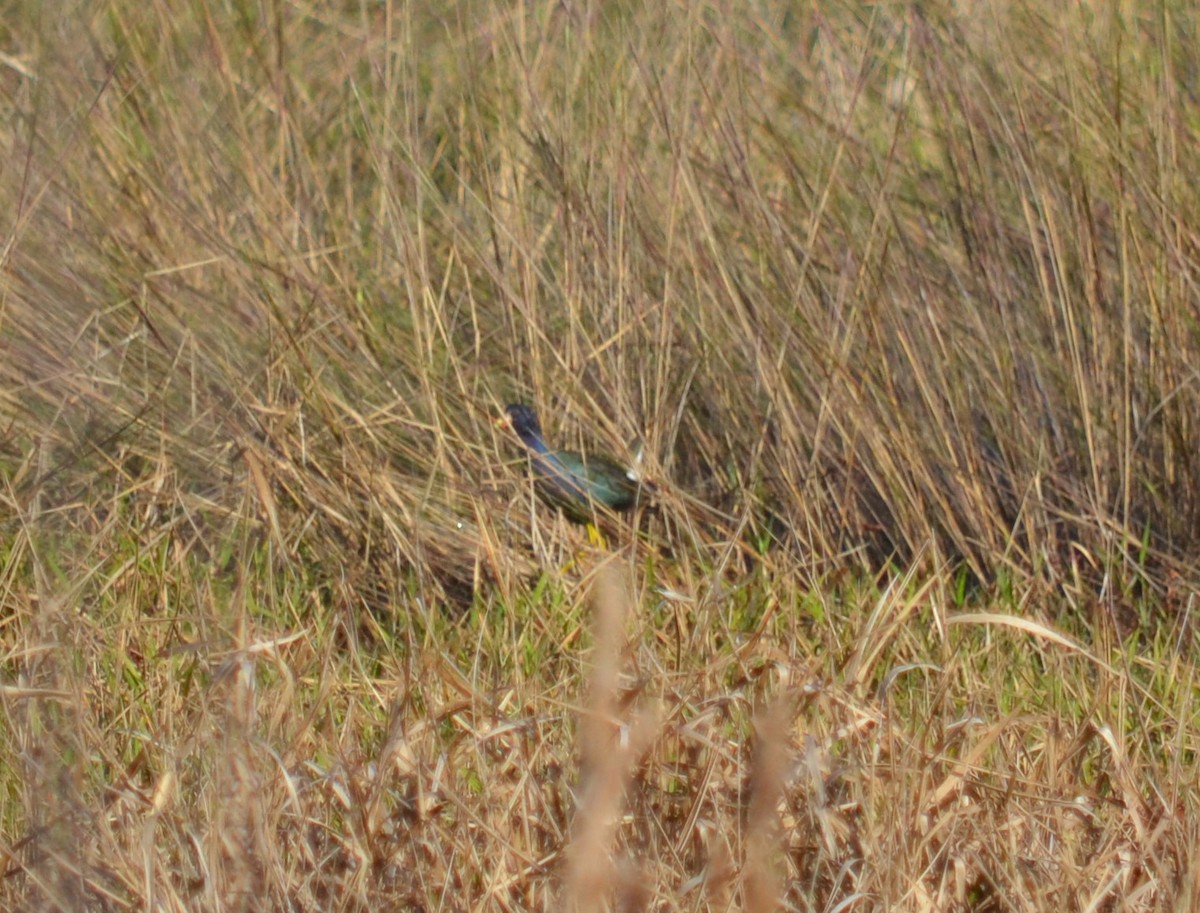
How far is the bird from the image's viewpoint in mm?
2756

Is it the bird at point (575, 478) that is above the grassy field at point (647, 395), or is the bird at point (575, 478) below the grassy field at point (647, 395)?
below

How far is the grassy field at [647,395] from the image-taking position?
1983mm

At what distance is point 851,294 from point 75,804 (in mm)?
1597

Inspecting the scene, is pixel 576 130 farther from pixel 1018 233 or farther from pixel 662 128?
pixel 1018 233

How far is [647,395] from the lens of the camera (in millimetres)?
2836

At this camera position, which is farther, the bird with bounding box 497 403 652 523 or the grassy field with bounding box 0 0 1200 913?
the bird with bounding box 497 403 652 523

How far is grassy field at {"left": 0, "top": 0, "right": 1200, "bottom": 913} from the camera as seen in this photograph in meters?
1.98

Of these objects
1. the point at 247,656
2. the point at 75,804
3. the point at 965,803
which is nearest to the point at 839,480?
the point at 965,803

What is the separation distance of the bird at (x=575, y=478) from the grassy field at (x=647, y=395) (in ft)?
0.17

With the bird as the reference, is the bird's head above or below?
above

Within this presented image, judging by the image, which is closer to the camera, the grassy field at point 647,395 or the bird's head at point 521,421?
the grassy field at point 647,395

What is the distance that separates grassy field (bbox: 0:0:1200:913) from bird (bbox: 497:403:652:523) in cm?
5

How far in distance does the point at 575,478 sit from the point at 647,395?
0.67ft

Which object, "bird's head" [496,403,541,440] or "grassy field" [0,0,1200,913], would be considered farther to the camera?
"bird's head" [496,403,541,440]
